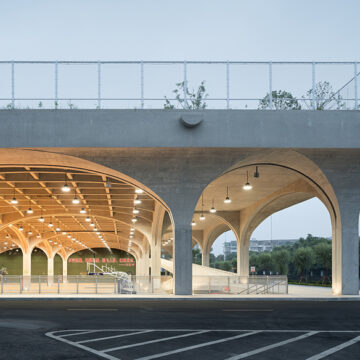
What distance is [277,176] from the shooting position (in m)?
32.1

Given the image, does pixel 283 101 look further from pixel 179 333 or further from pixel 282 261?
pixel 282 261

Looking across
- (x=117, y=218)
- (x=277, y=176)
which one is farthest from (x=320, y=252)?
(x=277, y=176)

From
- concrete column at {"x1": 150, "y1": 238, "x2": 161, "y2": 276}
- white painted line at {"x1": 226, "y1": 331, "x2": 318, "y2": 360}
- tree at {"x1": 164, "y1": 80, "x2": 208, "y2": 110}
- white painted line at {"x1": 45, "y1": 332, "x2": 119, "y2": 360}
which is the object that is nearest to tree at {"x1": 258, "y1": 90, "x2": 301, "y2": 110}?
tree at {"x1": 164, "y1": 80, "x2": 208, "y2": 110}

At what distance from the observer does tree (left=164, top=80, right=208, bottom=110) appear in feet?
77.9

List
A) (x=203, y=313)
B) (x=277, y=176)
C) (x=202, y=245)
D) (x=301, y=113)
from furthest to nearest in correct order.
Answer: (x=202, y=245) < (x=277, y=176) < (x=301, y=113) < (x=203, y=313)

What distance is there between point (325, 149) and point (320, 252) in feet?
170

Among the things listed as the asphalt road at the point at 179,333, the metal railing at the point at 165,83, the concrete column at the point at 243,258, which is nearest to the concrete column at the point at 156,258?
the concrete column at the point at 243,258

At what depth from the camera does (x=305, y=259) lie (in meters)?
81.1

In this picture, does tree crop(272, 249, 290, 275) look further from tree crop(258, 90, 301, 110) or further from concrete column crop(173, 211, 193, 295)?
tree crop(258, 90, 301, 110)

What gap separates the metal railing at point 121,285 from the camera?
27.3 meters

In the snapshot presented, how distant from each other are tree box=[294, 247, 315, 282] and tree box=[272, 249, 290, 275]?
11923mm

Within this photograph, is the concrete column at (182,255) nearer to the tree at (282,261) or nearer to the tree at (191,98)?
the tree at (191,98)

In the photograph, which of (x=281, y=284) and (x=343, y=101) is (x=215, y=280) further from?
(x=343, y=101)

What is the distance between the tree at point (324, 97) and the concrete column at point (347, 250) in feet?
16.2
